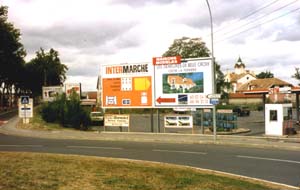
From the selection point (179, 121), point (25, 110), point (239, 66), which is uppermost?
point (239, 66)

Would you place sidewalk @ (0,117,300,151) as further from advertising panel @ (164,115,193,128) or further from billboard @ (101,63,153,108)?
billboard @ (101,63,153,108)

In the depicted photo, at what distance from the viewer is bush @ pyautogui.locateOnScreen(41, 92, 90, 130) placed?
38.9m

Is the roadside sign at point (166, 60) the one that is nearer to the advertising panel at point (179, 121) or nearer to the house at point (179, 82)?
the house at point (179, 82)

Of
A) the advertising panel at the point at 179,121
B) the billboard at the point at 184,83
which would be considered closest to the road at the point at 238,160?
the billboard at the point at 184,83

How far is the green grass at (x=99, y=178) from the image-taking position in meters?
9.79

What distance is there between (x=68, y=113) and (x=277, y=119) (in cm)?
1749

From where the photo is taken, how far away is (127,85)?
1372 inches

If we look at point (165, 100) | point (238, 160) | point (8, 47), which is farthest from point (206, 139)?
point (8, 47)

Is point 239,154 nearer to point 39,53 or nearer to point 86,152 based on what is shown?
point 86,152

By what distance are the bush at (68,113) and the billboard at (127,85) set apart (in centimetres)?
394

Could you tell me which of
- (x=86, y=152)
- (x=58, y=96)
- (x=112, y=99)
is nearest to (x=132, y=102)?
(x=112, y=99)

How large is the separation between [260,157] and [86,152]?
7.29m

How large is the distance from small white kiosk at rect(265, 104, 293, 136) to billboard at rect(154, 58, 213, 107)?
4.00 m

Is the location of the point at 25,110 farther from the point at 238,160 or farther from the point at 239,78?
the point at 239,78
